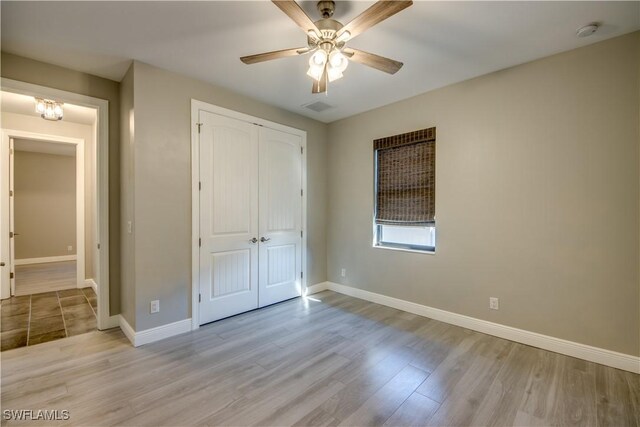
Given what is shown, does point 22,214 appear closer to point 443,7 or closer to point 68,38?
point 68,38

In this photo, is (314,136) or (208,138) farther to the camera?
(314,136)

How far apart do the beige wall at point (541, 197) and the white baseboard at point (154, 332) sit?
2.58 m

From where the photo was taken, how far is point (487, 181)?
2891 mm

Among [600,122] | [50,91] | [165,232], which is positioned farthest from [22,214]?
[600,122]

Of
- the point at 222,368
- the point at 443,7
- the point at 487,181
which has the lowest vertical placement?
the point at 222,368

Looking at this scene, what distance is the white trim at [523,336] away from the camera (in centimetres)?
224

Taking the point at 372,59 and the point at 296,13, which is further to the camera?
the point at 372,59

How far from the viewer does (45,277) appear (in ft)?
16.9

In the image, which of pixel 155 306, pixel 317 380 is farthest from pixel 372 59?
pixel 155 306

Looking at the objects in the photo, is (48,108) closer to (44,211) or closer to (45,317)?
(45,317)

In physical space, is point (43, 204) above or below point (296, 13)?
below

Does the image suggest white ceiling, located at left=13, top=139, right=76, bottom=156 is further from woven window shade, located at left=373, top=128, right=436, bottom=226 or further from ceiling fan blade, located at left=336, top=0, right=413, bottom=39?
ceiling fan blade, located at left=336, top=0, right=413, bottom=39

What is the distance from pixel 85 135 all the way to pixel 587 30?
20.5 feet

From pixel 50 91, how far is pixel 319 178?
3.18 metres
